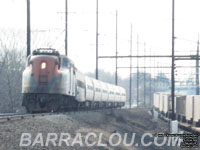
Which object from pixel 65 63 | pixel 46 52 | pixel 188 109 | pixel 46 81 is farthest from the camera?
pixel 188 109

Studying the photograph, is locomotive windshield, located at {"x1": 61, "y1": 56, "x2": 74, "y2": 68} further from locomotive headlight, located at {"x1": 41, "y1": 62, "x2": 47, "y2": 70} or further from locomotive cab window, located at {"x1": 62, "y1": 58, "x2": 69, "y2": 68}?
locomotive headlight, located at {"x1": 41, "y1": 62, "x2": 47, "y2": 70}

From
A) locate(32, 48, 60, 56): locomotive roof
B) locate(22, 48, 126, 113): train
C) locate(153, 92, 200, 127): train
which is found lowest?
locate(153, 92, 200, 127): train

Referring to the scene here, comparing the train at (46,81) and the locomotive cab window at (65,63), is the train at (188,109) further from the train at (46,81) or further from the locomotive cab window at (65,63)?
the locomotive cab window at (65,63)


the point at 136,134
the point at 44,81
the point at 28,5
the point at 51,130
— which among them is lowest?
the point at 136,134

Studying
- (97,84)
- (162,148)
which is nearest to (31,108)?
(162,148)

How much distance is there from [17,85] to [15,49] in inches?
413

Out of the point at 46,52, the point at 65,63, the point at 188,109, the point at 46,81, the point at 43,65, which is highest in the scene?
the point at 46,52

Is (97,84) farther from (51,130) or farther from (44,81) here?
(51,130)

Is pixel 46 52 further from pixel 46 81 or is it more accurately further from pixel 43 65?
pixel 46 81

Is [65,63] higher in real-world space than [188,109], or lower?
higher

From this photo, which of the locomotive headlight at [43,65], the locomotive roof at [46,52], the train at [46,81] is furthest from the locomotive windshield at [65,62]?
the locomotive headlight at [43,65]

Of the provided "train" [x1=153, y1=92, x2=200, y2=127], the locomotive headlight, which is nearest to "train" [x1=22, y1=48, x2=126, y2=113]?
the locomotive headlight

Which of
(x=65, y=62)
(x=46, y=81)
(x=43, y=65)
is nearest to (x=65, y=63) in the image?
(x=65, y=62)

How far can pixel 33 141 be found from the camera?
55.8ft
